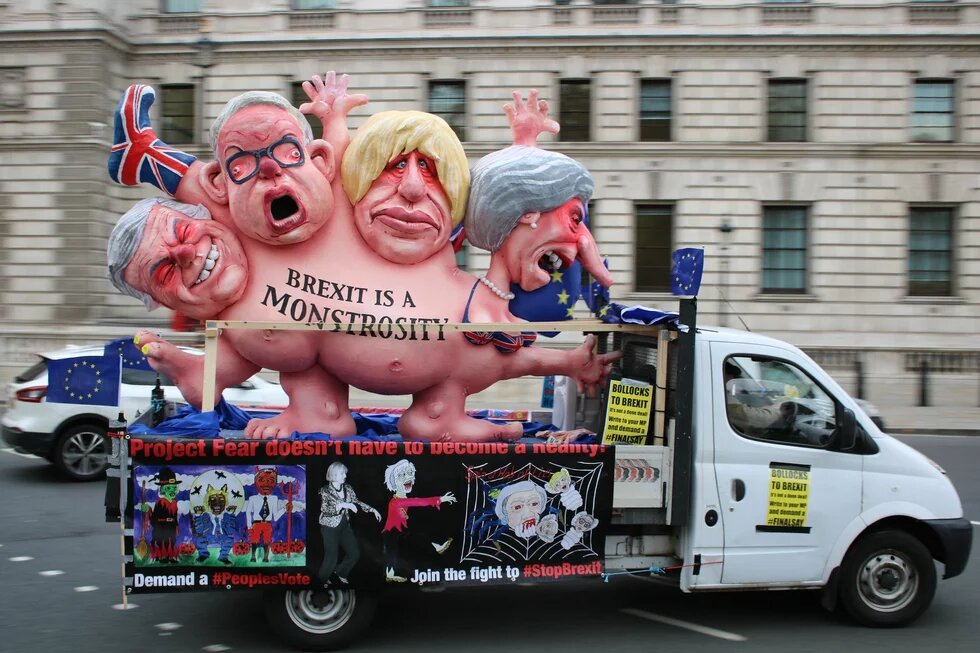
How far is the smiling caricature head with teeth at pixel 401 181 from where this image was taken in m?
6.05

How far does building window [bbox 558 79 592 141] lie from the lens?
82.4ft

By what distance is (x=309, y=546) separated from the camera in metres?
5.27

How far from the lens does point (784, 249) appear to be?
82.8 feet

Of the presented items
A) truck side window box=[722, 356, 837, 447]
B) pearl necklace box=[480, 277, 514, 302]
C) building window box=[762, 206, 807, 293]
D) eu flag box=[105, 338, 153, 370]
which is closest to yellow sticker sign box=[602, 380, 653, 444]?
truck side window box=[722, 356, 837, 447]

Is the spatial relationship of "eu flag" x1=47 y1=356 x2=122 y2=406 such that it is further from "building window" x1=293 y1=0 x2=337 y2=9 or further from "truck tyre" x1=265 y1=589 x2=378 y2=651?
"building window" x1=293 y1=0 x2=337 y2=9

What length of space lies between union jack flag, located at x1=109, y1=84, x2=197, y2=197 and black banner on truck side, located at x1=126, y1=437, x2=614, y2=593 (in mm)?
2057

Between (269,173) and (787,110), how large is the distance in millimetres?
22116

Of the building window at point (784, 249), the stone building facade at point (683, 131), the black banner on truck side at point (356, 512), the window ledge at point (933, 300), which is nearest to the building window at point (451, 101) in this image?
the stone building facade at point (683, 131)

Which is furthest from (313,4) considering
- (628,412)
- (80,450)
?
(628,412)

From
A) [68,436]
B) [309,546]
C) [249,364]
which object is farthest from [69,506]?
[309,546]

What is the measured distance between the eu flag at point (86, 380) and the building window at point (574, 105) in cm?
2028

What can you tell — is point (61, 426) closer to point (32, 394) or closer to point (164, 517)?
point (32, 394)

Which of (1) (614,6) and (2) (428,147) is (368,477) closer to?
(2) (428,147)

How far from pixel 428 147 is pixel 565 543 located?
280 centimetres
